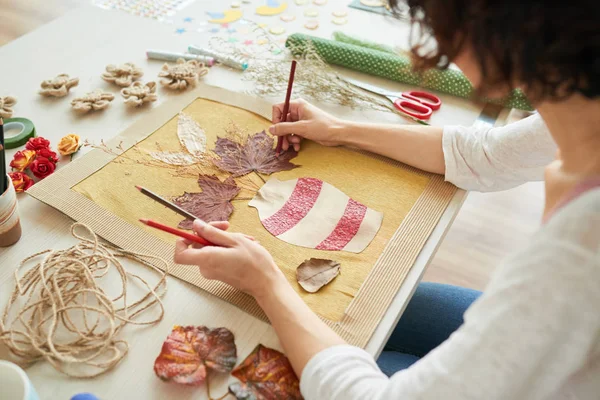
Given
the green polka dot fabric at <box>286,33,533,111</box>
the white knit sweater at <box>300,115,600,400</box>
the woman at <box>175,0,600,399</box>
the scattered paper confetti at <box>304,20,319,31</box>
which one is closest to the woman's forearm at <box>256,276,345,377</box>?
the woman at <box>175,0,600,399</box>

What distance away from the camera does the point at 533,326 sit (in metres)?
0.53

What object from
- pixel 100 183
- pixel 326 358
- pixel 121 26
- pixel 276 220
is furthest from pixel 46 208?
pixel 121 26

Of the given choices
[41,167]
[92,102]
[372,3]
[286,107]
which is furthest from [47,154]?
[372,3]

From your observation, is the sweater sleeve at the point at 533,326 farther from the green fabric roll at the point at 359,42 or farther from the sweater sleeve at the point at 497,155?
the green fabric roll at the point at 359,42

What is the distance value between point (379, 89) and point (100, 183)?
2.05 feet

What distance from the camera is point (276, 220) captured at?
0.90 metres

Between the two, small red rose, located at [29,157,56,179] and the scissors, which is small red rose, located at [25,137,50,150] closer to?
small red rose, located at [29,157,56,179]

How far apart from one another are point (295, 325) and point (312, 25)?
0.94m

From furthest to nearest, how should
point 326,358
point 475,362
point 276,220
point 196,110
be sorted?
point 196,110 → point 276,220 → point 326,358 → point 475,362

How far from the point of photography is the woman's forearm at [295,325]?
685 mm

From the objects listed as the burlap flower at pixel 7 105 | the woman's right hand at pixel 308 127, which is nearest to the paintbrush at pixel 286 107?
the woman's right hand at pixel 308 127

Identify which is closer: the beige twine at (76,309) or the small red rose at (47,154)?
the beige twine at (76,309)

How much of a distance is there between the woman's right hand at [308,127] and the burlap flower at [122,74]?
1.16 ft

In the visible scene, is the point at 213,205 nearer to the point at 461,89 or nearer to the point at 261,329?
the point at 261,329
